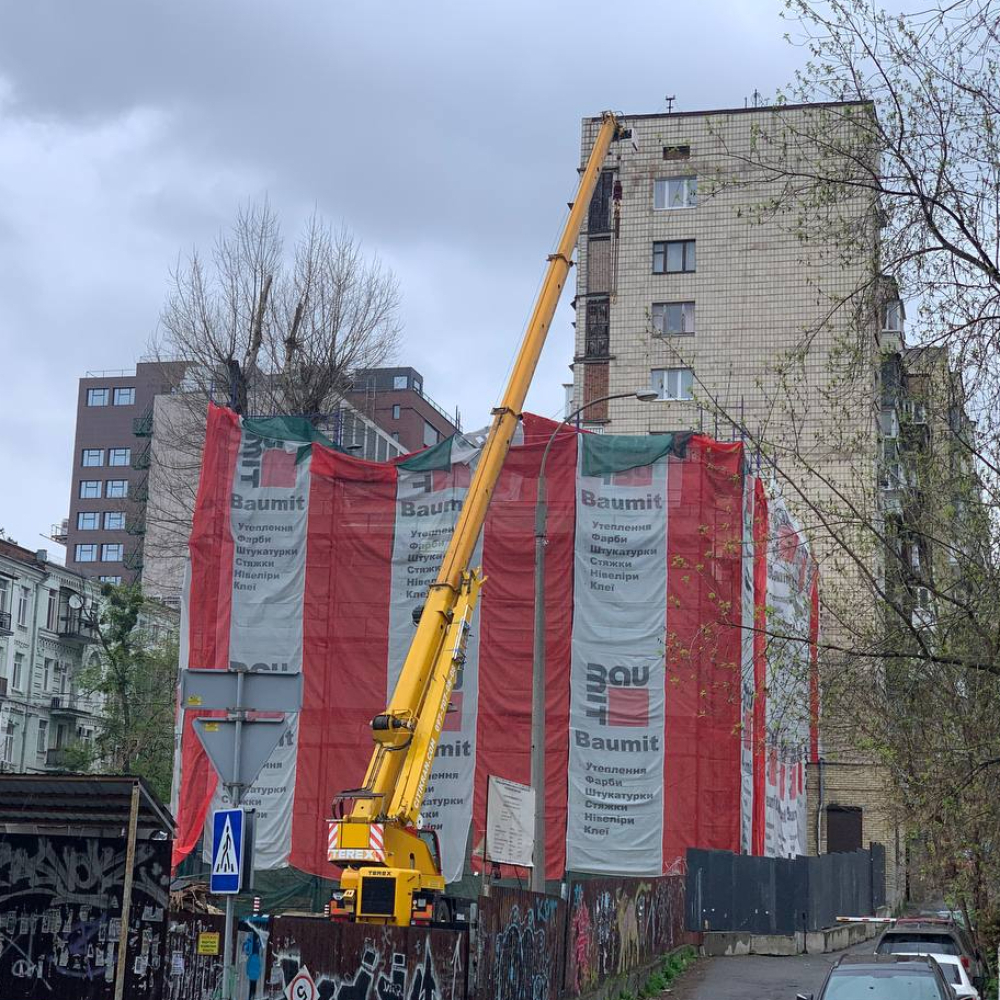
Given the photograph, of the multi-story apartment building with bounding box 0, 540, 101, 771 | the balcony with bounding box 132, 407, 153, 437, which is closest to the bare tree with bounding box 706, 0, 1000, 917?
the multi-story apartment building with bounding box 0, 540, 101, 771

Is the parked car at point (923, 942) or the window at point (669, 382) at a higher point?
the window at point (669, 382)

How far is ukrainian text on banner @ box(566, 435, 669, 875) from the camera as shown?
31.4 m

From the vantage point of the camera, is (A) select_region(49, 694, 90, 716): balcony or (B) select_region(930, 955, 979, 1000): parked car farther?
(A) select_region(49, 694, 90, 716): balcony

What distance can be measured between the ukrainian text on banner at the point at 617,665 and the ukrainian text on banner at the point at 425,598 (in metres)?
2.26

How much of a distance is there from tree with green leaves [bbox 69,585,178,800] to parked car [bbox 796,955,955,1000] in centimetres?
3518

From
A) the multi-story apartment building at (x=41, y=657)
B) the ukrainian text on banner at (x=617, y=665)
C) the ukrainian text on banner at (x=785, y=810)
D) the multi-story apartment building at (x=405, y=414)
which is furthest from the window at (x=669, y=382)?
the multi-story apartment building at (x=405, y=414)

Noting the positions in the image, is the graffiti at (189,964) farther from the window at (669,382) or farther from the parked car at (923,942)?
the window at (669,382)

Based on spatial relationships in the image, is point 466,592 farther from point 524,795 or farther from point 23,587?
point 23,587

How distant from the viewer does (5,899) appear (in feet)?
44.5

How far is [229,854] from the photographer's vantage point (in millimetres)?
10508

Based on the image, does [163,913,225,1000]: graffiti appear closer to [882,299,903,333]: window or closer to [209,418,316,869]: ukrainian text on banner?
[882,299,903,333]: window

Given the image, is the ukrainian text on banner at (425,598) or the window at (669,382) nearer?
the ukrainian text on banner at (425,598)

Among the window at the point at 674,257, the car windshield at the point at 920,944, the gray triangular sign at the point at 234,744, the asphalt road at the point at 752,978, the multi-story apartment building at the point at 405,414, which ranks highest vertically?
the multi-story apartment building at the point at 405,414

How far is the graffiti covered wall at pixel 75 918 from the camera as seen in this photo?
42.3 feet
